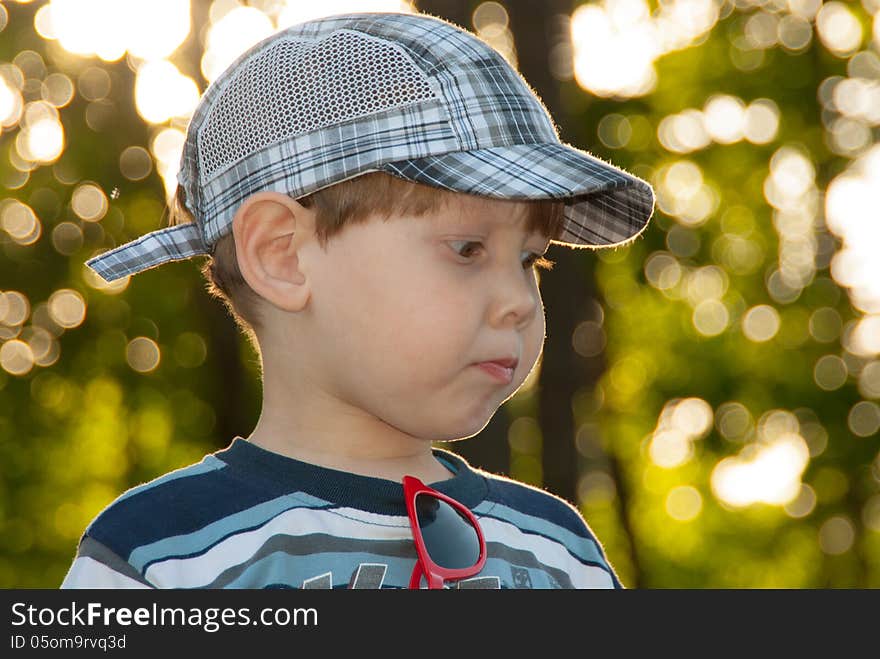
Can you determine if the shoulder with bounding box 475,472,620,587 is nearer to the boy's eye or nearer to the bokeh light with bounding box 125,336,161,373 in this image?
the boy's eye

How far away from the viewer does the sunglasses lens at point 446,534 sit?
244 cm

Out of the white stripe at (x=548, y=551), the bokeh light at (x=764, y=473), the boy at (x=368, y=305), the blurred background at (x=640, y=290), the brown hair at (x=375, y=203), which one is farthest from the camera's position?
the bokeh light at (x=764, y=473)

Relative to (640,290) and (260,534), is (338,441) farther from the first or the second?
(640,290)

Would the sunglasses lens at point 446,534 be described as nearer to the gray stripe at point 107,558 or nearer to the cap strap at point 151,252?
the gray stripe at point 107,558

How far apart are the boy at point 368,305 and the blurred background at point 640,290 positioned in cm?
1082

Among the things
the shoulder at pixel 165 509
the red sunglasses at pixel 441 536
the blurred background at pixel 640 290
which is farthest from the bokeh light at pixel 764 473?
the shoulder at pixel 165 509

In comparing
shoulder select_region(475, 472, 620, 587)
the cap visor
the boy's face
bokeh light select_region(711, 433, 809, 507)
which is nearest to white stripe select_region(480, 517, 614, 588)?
shoulder select_region(475, 472, 620, 587)

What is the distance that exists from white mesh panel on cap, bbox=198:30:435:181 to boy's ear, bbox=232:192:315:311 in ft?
0.46

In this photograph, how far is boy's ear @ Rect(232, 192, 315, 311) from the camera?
257 centimetres

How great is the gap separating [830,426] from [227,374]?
9849 mm

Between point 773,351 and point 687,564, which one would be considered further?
point 687,564

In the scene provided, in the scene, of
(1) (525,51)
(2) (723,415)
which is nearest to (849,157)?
(2) (723,415)
